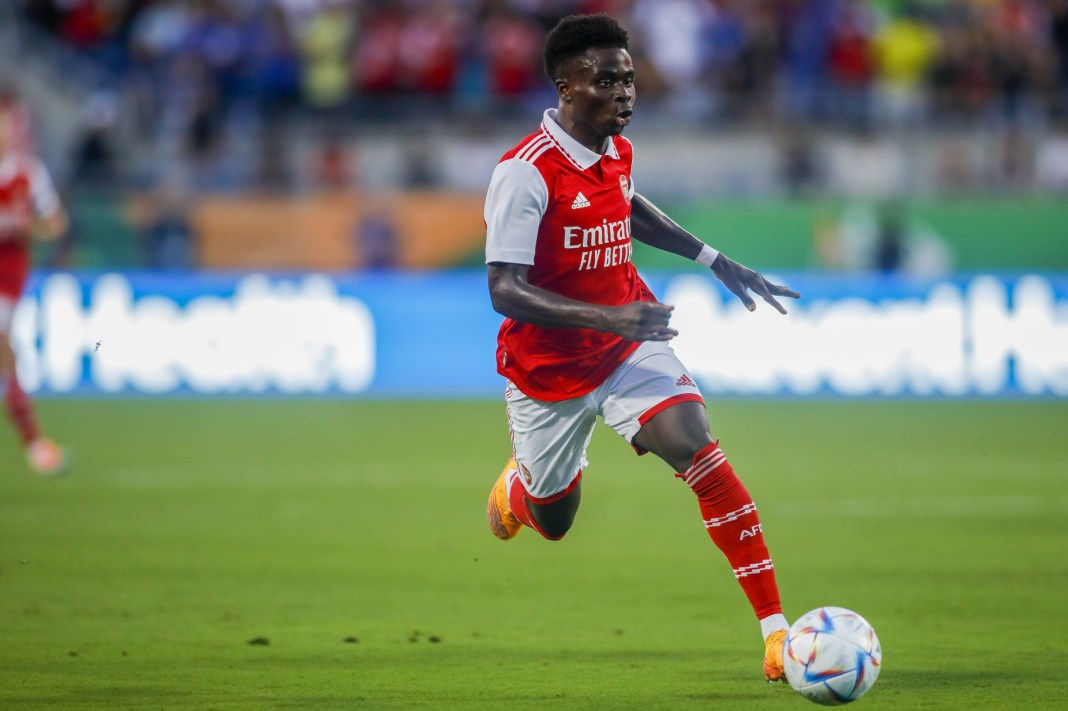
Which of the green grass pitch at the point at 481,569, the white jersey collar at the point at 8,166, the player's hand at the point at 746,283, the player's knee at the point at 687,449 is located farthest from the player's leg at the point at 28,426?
the player's knee at the point at 687,449

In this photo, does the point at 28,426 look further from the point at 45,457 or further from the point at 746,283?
the point at 746,283

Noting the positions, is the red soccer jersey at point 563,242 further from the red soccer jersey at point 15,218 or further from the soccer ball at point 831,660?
the red soccer jersey at point 15,218

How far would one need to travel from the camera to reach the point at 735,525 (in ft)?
20.3

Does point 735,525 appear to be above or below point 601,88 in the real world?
below

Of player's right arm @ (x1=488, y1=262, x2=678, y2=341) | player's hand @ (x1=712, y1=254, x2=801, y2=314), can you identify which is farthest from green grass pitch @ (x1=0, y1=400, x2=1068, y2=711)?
player's hand @ (x1=712, y1=254, x2=801, y2=314)

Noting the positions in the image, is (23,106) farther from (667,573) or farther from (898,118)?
(667,573)

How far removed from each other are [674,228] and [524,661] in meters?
1.93

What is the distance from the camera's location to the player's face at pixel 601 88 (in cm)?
634

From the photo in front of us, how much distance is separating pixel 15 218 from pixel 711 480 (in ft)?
27.1

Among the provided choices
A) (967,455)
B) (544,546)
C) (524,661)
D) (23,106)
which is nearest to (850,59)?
(967,455)

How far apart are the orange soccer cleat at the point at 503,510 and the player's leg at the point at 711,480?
47.4 inches

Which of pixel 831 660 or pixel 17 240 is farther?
pixel 17 240

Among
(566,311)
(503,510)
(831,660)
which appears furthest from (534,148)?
(831,660)

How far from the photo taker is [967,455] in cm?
1400
